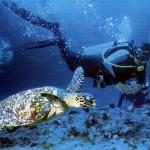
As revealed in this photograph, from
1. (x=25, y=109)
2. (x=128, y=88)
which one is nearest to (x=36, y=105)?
(x=25, y=109)

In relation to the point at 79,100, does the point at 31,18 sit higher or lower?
higher

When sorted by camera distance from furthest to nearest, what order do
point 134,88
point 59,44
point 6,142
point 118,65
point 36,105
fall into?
point 59,44 < point 134,88 < point 118,65 < point 36,105 < point 6,142

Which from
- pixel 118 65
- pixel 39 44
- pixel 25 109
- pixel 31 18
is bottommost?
pixel 25 109

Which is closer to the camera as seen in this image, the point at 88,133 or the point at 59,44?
the point at 88,133

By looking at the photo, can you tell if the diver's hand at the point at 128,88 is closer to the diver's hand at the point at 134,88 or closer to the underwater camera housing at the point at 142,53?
the diver's hand at the point at 134,88

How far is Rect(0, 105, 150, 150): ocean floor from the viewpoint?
131cm

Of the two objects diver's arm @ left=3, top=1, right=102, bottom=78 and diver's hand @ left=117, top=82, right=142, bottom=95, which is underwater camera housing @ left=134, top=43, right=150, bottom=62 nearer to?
diver's hand @ left=117, top=82, right=142, bottom=95

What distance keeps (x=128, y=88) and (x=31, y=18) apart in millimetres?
2055

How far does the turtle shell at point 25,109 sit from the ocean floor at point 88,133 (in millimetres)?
715

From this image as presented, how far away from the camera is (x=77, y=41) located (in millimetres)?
4652

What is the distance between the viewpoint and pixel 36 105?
2494mm

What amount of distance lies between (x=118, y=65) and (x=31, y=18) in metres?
1.74

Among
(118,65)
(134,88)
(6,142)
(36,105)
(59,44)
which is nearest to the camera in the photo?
(6,142)

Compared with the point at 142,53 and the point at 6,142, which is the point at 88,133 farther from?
the point at 142,53
